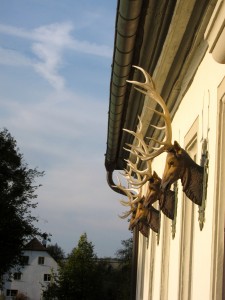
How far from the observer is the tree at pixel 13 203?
32.9 m

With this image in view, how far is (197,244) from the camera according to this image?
605 cm

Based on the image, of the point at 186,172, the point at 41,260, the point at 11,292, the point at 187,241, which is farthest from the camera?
the point at 11,292

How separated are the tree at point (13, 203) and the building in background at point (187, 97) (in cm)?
2424

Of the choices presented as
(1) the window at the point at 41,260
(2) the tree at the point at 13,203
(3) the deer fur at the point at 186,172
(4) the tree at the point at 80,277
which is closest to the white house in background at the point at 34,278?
(1) the window at the point at 41,260

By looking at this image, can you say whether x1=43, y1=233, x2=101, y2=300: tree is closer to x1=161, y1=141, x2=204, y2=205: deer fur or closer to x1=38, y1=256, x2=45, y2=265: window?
x1=38, y1=256, x2=45, y2=265: window

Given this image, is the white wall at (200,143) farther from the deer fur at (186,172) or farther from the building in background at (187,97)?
the deer fur at (186,172)

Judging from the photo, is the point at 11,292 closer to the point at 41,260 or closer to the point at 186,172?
the point at 41,260

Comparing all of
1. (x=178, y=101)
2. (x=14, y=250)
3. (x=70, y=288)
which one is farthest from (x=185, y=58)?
(x=70, y=288)

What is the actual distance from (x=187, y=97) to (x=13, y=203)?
27.5m

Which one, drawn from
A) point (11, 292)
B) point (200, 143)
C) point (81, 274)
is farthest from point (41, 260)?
point (200, 143)

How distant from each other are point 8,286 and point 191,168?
72965mm

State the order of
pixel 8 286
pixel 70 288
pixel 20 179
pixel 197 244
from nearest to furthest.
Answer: pixel 197 244
pixel 20 179
pixel 70 288
pixel 8 286

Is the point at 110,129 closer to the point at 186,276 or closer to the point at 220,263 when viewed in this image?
the point at 186,276

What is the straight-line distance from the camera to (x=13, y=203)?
3416 centimetres
